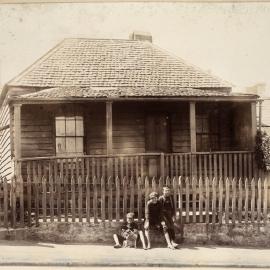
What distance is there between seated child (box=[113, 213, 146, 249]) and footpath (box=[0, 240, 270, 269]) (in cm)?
24

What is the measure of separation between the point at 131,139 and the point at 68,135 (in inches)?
91.1

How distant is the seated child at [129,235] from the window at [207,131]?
6.68 meters

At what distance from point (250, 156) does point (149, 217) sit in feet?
16.2

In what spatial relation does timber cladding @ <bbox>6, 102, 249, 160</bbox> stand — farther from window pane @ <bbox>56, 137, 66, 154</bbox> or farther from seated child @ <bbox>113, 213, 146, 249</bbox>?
seated child @ <bbox>113, 213, 146, 249</bbox>

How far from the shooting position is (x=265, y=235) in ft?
35.3

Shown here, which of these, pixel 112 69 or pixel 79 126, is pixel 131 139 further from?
pixel 112 69

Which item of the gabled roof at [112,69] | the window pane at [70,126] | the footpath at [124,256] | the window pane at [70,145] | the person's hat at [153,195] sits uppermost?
the gabled roof at [112,69]

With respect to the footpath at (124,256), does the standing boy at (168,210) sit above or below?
above

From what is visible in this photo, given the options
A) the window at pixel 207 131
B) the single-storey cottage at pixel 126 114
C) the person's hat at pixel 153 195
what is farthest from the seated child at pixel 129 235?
the window at pixel 207 131

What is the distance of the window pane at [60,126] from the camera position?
49.5ft

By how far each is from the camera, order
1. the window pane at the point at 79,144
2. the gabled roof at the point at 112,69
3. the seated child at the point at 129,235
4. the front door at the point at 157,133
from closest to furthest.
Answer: the seated child at the point at 129,235
the window pane at the point at 79,144
the front door at the point at 157,133
the gabled roof at the point at 112,69

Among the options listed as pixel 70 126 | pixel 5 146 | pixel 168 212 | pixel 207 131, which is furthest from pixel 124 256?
pixel 5 146

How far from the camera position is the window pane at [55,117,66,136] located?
15078 millimetres

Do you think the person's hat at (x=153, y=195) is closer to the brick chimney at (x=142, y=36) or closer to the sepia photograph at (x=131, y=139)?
the sepia photograph at (x=131, y=139)
